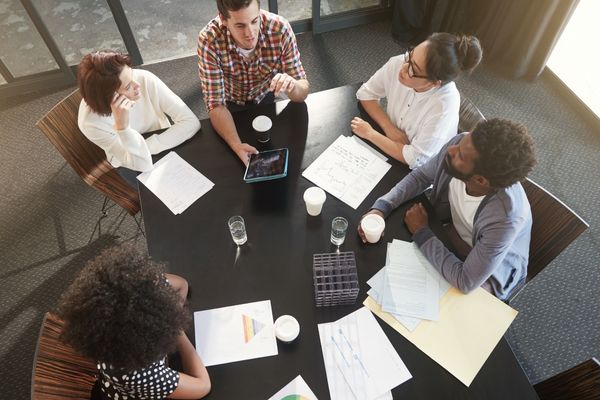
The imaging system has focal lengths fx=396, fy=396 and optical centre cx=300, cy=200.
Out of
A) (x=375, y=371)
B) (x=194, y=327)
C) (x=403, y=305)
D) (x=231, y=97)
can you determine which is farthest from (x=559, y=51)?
(x=194, y=327)

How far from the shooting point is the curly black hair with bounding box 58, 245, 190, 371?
1120 mm

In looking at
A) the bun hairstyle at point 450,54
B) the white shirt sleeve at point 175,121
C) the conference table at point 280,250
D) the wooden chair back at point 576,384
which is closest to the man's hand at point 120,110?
the white shirt sleeve at point 175,121

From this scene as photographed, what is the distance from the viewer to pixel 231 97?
2404 millimetres

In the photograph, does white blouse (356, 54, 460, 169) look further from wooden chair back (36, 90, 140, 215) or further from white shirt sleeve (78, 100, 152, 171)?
wooden chair back (36, 90, 140, 215)

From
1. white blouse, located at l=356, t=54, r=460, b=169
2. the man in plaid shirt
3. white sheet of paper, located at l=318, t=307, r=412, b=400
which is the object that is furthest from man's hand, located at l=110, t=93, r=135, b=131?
white sheet of paper, located at l=318, t=307, r=412, b=400

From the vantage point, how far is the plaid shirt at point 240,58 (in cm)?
201

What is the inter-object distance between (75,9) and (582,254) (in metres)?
4.45

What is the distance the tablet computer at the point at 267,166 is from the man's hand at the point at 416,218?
55 centimetres

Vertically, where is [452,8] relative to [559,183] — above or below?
above

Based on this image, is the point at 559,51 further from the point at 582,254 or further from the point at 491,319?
the point at 491,319

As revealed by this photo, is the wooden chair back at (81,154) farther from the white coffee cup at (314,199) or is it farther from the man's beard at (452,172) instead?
the man's beard at (452,172)

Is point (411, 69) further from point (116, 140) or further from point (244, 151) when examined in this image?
point (116, 140)

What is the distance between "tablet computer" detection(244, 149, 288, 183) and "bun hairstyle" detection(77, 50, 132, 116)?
2.31 feet

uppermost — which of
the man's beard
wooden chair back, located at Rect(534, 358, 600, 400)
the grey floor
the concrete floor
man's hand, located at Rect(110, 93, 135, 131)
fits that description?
man's hand, located at Rect(110, 93, 135, 131)
